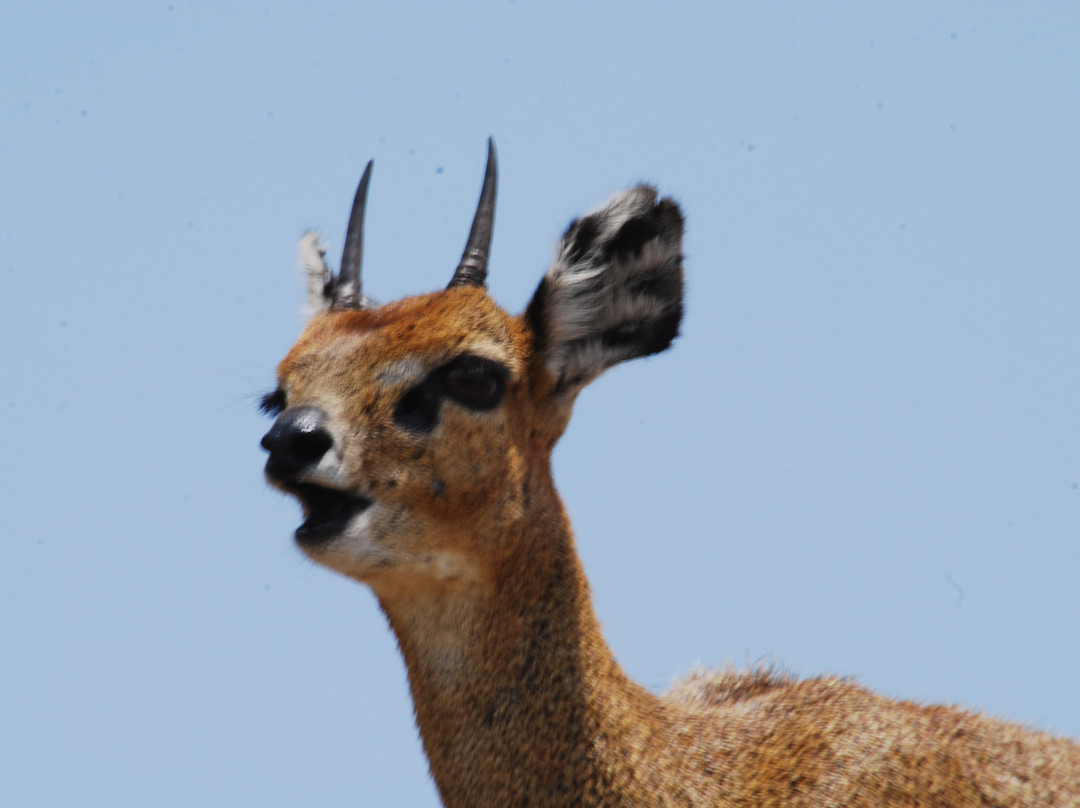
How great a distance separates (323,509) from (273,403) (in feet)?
4.19

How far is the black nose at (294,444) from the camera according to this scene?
684cm

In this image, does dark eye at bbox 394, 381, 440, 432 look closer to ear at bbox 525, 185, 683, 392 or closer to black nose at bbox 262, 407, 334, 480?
black nose at bbox 262, 407, 334, 480

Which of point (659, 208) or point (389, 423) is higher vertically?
point (659, 208)

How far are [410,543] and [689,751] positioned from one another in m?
1.80

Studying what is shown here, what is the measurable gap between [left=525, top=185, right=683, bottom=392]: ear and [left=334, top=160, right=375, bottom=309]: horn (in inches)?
47.2

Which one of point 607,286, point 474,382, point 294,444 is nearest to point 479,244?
point 607,286

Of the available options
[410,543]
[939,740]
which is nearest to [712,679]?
[939,740]

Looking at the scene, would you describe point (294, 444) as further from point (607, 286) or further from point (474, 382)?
point (607, 286)

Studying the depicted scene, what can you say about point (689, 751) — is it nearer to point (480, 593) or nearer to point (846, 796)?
point (846, 796)

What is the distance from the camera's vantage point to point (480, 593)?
7.17 m

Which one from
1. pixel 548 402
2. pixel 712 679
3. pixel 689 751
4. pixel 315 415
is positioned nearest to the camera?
pixel 315 415

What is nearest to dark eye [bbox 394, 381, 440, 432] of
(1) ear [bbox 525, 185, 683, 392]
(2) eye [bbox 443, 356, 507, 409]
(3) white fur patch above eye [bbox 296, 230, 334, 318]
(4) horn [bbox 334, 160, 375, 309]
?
(2) eye [bbox 443, 356, 507, 409]

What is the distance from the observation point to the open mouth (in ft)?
22.8

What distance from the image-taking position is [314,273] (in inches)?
369
